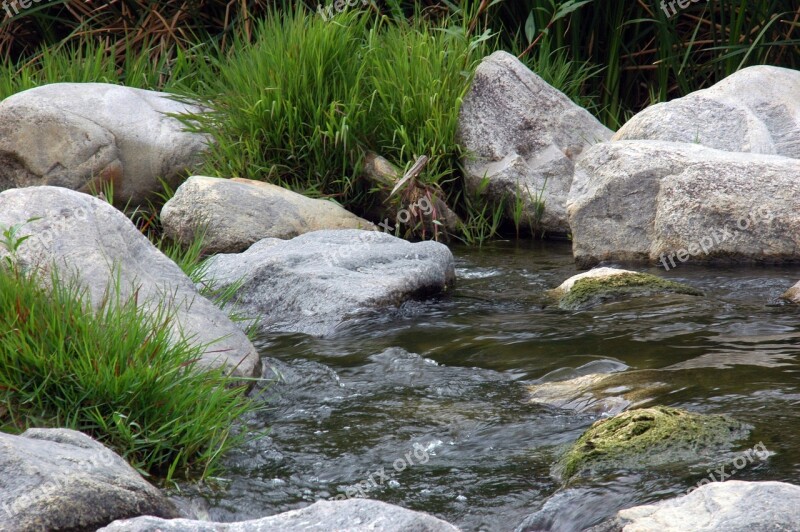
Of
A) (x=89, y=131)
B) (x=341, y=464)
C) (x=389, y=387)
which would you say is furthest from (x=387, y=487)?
(x=89, y=131)

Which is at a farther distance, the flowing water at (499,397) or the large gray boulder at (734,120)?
the large gray boulder at (734,120)

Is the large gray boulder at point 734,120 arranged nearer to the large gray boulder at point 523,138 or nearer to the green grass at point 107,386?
the large gray boulder at point 523,138

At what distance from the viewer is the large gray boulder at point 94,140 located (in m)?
6.69

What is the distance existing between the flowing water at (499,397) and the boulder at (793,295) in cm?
7

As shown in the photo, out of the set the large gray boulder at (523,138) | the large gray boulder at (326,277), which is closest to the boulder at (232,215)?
the large gray boulder at (326,277)

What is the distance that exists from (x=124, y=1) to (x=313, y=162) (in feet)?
11.3

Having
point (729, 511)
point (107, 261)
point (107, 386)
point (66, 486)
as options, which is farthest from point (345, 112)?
point (729, 511)

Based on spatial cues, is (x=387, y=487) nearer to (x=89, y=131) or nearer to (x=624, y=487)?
(x=624, y=487)

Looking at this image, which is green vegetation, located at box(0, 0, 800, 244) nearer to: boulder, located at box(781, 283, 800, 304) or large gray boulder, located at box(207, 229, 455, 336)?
large gray boulder, located at box(207, 229, 455, 336)

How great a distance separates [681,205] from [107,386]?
11.9ft

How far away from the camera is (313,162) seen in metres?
6.79

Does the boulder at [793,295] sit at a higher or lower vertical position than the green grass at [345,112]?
lower

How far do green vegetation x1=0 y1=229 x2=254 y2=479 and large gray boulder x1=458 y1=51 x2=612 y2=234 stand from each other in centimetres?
397

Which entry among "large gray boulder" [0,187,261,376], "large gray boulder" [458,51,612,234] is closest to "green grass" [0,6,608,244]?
"large gray boulder" [458,51,612,234]
